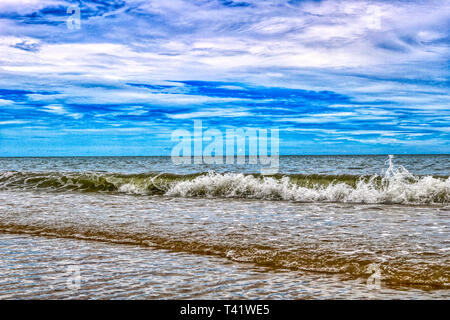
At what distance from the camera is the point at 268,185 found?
51.1 feet

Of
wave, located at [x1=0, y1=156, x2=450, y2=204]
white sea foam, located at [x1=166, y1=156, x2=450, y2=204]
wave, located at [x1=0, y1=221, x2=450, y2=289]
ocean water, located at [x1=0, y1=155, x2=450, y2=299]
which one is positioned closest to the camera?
ocean water, located at [x1=0, y1=155, x2=450, y2=299]

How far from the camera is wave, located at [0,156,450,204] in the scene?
13617 mm

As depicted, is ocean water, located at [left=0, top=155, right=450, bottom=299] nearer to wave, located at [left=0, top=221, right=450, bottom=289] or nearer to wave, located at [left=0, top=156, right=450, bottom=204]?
wave, located at [left=0, top=221, right=450, bottom=289]

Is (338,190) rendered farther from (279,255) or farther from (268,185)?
(279,255)

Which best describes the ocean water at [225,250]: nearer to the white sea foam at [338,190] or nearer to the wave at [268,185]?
the white sea foam at [338,190]

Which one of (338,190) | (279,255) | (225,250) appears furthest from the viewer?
(338,190)

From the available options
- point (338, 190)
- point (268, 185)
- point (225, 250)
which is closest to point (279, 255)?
point (225, 250)

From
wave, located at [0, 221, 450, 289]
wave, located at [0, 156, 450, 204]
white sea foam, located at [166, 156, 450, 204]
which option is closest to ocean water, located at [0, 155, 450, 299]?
wave, located at [0, 221, 450, 289]

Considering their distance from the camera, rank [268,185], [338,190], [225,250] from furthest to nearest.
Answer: [268,185] → [338,190] → [225,250]

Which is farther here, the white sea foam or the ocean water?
the white sea foam

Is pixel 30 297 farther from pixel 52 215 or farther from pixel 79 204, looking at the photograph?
pixel 79 204

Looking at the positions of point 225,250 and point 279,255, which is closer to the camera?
point 279,255

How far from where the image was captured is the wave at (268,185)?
13.6m

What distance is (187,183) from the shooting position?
17469 mm
